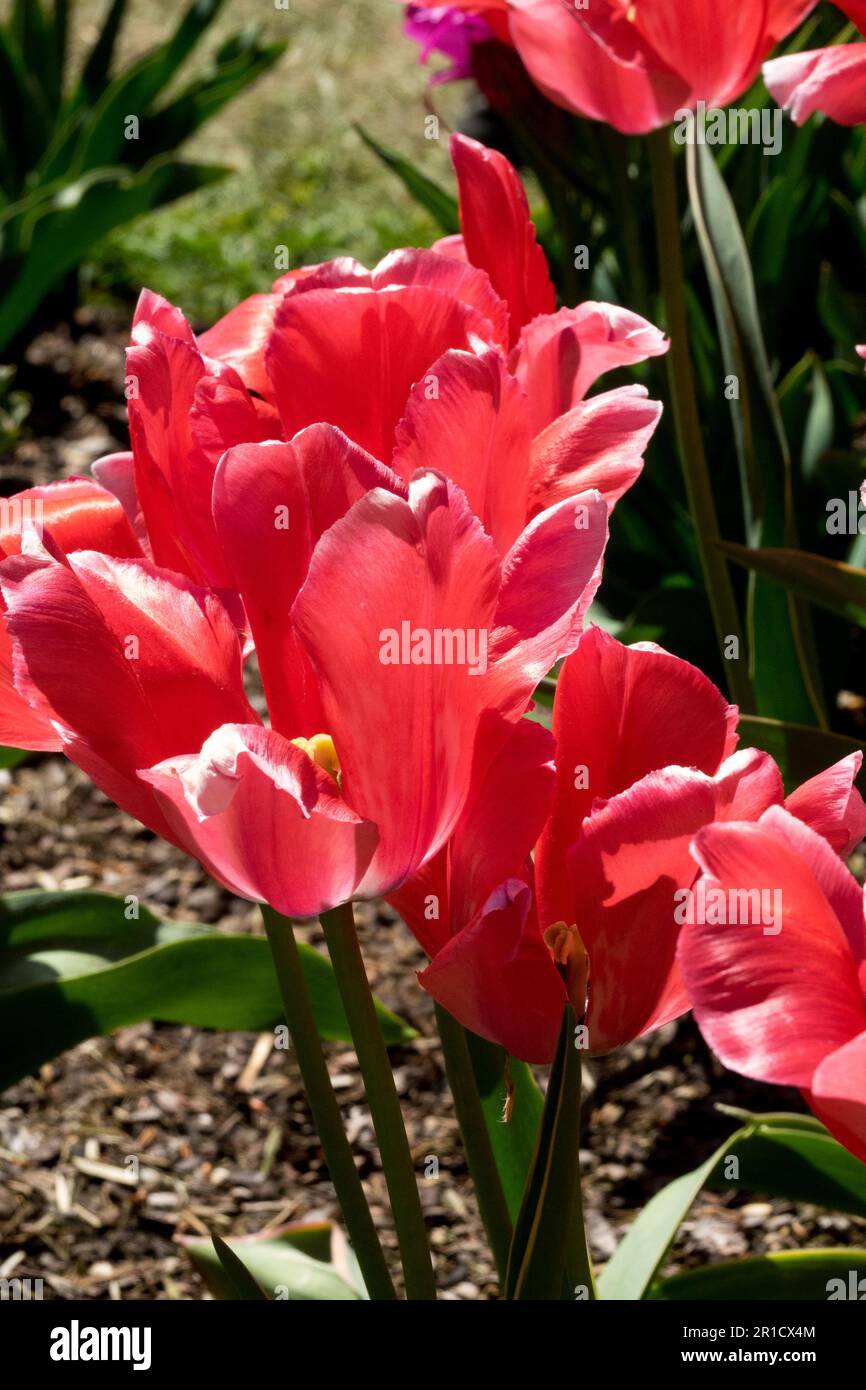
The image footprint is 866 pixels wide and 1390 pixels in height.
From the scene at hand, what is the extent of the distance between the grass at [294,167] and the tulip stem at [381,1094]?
272cm

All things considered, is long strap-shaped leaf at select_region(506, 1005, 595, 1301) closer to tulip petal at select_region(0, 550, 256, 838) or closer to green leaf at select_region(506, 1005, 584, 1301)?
green leaf at select_region(506, 1005, 584, 1301)

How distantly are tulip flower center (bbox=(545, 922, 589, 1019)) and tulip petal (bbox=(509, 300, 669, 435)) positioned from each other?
0.72 feet

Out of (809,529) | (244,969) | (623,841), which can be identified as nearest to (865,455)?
(809,529)

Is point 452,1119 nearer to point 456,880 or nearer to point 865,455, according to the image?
point 865,455

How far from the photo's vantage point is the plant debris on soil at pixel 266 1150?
1444 mm

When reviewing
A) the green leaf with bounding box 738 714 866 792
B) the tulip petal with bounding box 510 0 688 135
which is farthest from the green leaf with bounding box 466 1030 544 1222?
the tulip petal with bounding box 510 0 688 135

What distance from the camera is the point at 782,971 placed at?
1.51 feet

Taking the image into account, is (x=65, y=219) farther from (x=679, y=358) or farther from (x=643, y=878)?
(x=643, y=878)

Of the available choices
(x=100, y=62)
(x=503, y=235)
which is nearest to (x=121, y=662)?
(x=503, y=235)

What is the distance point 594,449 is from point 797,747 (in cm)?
56

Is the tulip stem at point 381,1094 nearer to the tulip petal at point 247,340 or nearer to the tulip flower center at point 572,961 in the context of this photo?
the tulip flower center at point 572,961

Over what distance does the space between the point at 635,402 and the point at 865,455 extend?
3.93 ft

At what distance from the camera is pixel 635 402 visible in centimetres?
62
